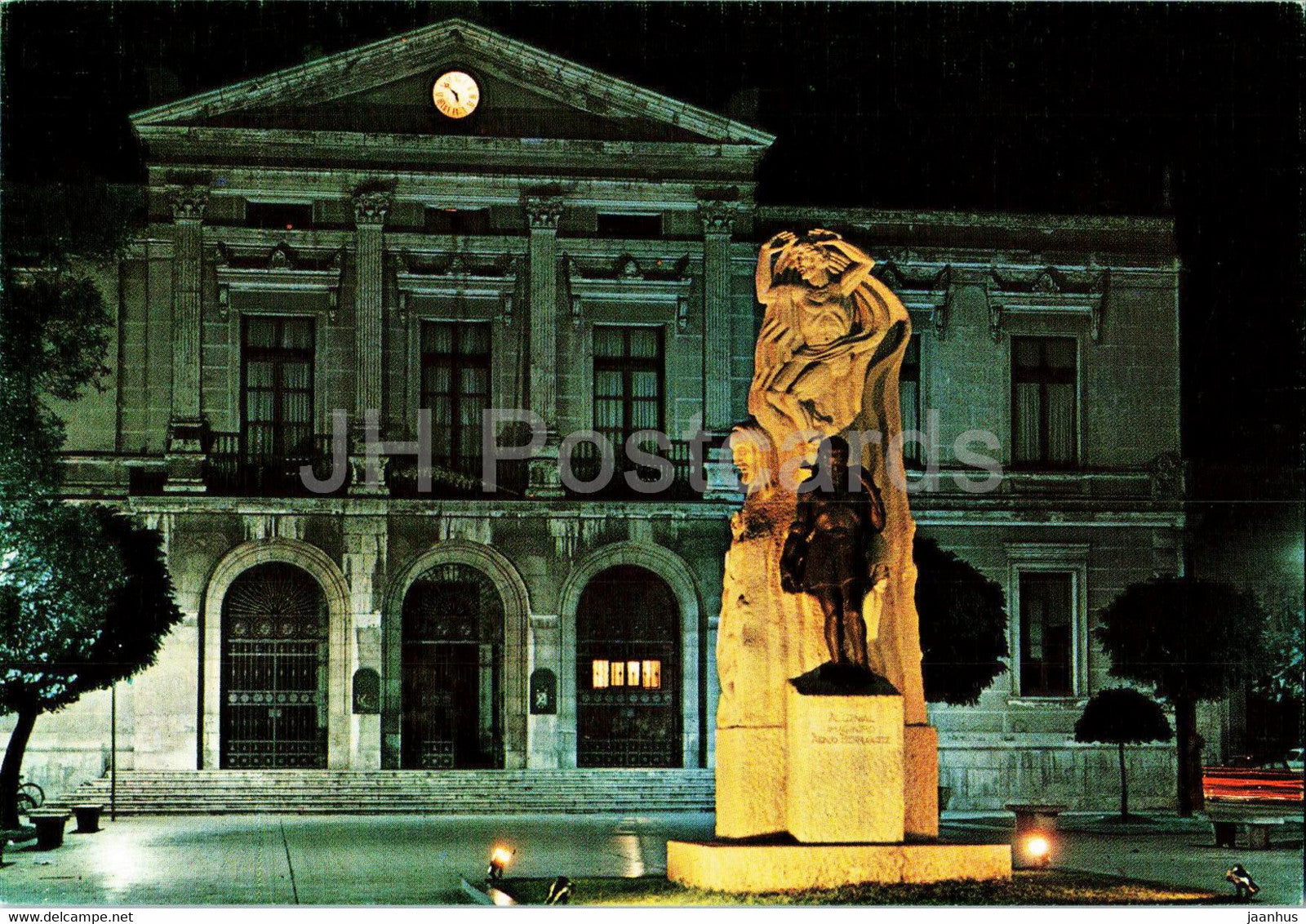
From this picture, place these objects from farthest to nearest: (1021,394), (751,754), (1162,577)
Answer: (1021,394) < (1162,577) < (751,754)

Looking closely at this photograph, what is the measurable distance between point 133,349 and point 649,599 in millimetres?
9773

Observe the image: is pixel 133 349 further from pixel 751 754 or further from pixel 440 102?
pixel 751 754

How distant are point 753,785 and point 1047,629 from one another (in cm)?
2386

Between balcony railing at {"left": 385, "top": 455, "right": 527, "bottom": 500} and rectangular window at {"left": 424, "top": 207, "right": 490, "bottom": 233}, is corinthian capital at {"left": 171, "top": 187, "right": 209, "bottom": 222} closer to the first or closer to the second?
rectangular window at {"left": 424, "top": 207, "right": 490, "bottom": 233}

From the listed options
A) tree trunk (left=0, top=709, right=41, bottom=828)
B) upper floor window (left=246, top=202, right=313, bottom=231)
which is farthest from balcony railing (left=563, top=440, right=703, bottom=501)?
tree trunk (left=0, top=709, right=41, bottom=828)

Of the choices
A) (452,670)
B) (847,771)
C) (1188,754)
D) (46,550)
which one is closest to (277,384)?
(452,670)

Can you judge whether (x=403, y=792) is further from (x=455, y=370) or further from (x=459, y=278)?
(x=459, y=278)

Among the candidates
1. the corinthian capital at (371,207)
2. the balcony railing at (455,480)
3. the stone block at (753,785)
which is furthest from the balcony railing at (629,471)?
the stone block at (753,785)

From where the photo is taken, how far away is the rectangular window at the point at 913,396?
38625 mm

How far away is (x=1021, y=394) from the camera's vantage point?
3903 cm

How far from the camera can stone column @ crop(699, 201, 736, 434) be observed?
3728 centimetres

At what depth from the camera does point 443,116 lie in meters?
36.9

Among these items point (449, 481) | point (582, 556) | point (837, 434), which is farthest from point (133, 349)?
point (837, 434)
